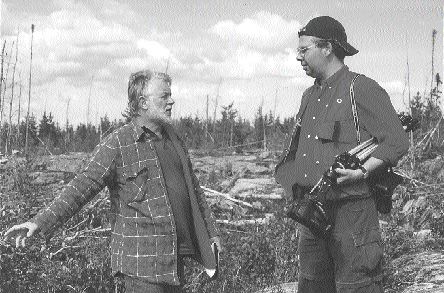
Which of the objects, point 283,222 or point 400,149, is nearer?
point 400,149

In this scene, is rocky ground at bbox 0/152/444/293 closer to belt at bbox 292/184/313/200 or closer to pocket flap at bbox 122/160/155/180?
belt at bbox 292/184/313/200

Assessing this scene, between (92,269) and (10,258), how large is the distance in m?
0.79

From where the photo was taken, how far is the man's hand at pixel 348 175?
2.96m

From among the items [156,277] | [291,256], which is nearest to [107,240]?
[291,256]

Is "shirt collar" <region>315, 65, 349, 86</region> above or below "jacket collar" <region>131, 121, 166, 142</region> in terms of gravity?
above

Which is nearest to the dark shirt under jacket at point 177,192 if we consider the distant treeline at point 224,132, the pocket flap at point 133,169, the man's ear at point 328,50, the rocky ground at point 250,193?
the pocket flap at point 133,169

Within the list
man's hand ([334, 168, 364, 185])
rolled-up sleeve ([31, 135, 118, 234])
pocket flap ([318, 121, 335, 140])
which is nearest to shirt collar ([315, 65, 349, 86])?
pocket flap ([318, 121, 335, 140])

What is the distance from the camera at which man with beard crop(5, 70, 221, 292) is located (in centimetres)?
297

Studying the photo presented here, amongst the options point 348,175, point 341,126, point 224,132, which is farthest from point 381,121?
point 224,132

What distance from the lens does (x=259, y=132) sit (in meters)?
21.8

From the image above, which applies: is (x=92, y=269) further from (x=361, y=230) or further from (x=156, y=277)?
(x=361, y=230)

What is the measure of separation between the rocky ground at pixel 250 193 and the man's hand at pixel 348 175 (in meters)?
1.95

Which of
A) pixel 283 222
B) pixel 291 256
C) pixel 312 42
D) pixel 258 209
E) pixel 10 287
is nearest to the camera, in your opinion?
pixel 312 42

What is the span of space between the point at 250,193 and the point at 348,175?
18.5 feet
